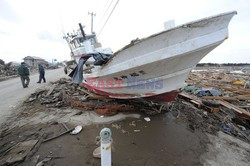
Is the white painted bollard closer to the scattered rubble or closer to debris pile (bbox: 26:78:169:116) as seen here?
the scattered rubble

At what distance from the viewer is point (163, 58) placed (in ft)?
8.55

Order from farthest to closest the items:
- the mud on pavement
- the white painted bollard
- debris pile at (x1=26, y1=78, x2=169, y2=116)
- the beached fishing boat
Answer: debris pile at (x1=26, y1=78, x2=169, y2=116) → the beached fishing boat → the mud on pavement → the white painted bollard

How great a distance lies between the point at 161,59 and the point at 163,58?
0.05m

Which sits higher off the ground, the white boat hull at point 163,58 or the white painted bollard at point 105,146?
the white boat hull at point 163,58

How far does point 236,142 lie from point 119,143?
298 cm

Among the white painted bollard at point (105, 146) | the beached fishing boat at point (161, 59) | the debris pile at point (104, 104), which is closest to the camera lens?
the white painted bollard at point (105, 146)

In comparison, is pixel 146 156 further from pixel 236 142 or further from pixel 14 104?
pixel 14 104

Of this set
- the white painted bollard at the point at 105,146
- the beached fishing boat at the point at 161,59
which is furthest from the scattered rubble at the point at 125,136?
the beached fishing boat at the point at 161,59

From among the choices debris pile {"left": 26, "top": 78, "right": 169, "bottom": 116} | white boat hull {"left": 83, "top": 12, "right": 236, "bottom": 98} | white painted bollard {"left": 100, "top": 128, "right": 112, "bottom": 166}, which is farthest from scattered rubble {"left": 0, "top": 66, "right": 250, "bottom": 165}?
white boat hull {"left": 83, "top": 12, "right": 236, "bottom": 98}

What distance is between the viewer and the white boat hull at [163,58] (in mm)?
2400

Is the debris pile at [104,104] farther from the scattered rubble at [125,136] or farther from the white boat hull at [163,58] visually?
the white boat hull at [163,58]

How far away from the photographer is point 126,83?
3.48 metres

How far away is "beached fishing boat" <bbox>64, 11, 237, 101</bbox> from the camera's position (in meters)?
2.40

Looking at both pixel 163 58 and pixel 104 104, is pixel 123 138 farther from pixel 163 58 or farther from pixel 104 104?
pixel 163 58
